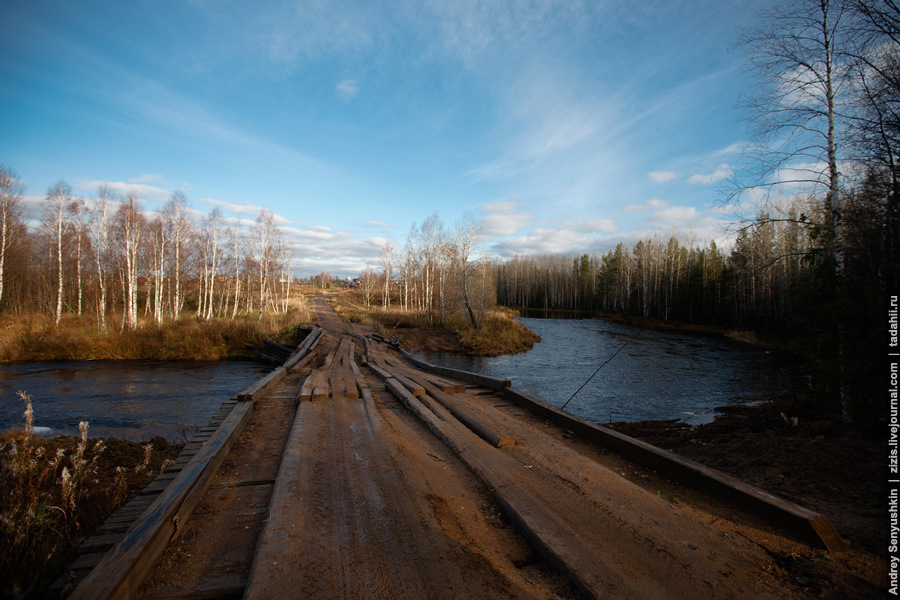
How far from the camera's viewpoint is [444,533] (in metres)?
2.82

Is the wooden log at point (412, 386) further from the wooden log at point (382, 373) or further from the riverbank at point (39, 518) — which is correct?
the riverbank at point (39, 518)

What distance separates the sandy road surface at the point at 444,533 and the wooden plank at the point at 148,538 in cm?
12

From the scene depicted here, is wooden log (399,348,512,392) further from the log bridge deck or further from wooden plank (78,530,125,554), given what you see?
wooden plank (78,530,125,554)

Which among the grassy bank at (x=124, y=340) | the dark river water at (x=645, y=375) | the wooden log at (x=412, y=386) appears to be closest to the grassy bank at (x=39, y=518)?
the wooden log at (x=412, y=386)

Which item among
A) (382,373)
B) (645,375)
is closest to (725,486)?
(382,373)

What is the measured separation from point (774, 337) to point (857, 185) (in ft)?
85.6

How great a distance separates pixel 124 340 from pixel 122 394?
30.0 ft

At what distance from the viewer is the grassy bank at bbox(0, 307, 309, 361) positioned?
749 inches

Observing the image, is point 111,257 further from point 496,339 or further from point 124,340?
point 496,339

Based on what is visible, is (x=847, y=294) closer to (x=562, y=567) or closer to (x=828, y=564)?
(x=828, y=564)

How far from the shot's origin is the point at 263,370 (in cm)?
1877

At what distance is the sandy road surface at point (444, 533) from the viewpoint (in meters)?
2.27

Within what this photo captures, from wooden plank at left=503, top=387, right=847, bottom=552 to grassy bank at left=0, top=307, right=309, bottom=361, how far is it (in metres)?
21.5

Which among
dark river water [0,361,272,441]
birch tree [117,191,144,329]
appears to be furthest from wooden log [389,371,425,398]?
birch tree [117,191,144,329]
